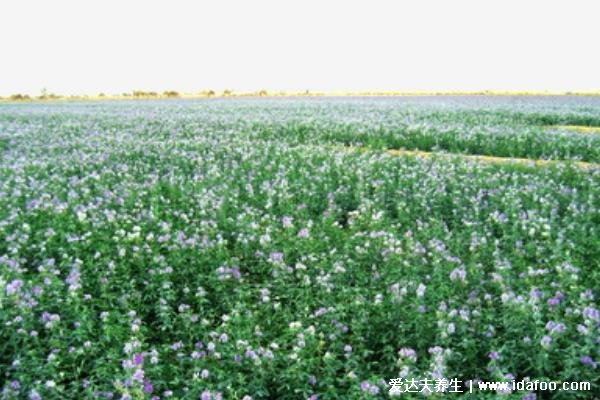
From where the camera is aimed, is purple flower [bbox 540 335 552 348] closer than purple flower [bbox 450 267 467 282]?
Yes

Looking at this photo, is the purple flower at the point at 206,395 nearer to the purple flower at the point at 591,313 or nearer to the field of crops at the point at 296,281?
the field of crops at the point at 296,281

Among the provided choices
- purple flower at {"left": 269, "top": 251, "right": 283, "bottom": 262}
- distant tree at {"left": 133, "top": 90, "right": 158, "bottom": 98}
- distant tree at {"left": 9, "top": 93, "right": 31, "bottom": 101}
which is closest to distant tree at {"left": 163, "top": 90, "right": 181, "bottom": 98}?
distant tree at {"left": 133, "top": 90, "right": 158, "bottom": 98}

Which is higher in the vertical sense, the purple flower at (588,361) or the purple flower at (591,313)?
the purple flower at (591,313)

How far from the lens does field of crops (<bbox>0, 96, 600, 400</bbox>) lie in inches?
193

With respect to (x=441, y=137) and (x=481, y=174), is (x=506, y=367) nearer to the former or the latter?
(x=481, y=174)

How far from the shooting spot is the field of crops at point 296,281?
4.89m

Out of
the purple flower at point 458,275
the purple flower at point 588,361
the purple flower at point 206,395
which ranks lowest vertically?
the purple flower at point 206,395

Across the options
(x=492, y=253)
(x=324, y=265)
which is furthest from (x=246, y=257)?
(x=492, y=253)

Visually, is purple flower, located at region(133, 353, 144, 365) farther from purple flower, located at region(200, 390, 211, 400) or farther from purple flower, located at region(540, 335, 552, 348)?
purple flower, located at region(540, 335, 552, 348)

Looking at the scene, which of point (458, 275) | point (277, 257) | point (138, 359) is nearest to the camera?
point (138, 359)

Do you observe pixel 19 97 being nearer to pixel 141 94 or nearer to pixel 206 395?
pixel 141 94

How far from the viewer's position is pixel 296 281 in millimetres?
6852

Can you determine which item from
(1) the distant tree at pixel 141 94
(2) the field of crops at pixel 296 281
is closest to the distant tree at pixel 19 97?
(1) the distant tree at pixel 141 94

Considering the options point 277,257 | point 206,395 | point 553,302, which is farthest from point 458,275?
point 206,395
